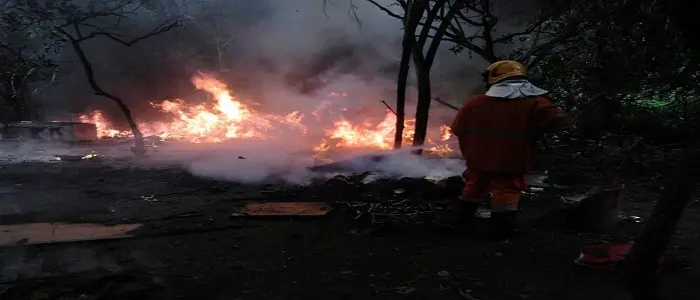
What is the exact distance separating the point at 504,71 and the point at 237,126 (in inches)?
510

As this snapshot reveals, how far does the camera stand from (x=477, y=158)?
4.41 meters

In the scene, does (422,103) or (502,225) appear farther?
(422,103)

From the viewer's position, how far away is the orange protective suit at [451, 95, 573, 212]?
164 inches

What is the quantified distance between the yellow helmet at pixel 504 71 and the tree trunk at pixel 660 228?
183 centimetres

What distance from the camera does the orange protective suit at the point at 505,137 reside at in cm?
418

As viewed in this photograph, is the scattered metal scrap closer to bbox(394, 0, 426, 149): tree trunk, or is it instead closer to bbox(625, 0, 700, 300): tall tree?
bbox(625, 0, 700, 300): tall tree

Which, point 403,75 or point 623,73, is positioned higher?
point 403,75

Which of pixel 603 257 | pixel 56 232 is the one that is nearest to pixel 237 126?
pixel 56 232

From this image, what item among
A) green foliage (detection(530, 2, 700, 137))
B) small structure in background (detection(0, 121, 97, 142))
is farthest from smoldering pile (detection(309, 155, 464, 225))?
small structure in background (detection(0, 121, 97, 142))

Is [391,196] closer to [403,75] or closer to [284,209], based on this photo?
[284,209]

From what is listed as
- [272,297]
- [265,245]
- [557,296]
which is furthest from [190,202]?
[557,296]

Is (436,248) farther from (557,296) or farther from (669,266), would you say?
(669,266)

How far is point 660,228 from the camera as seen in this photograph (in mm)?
2832

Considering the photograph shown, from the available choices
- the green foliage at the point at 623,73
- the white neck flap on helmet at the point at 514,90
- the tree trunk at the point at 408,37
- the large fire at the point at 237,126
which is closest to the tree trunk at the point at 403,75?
the tree trunk at the point at 408,37
